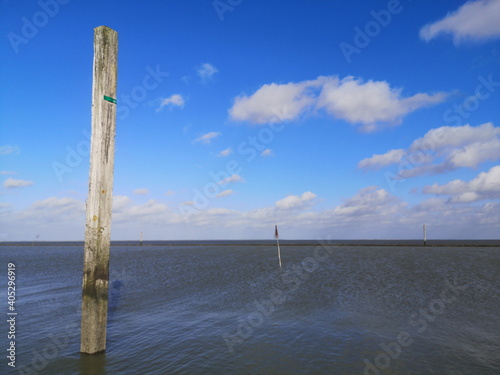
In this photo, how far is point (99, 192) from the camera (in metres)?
6.68

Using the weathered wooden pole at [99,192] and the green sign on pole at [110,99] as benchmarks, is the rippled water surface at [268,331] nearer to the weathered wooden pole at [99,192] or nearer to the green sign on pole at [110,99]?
the weathered wooden pole at [99,192]

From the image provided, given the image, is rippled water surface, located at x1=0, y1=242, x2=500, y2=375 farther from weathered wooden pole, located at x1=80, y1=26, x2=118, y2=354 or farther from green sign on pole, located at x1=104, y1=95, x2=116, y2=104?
green sign on pole, located at x1=104, y1=95, x2=116, y2=104

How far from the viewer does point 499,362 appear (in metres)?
7.14

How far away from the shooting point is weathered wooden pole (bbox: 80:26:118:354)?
262 inches

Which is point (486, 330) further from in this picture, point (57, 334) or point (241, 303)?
point (57, 334)

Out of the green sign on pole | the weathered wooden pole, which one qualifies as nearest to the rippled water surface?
the weathered wooden pole

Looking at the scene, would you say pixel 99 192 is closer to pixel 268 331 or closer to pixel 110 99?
pixel 110 99

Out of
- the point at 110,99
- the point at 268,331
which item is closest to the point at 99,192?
the point at 110,99

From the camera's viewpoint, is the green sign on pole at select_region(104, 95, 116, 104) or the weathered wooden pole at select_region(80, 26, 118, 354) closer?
the weathered wooden pole at select_region(80, 26, 118, 354)

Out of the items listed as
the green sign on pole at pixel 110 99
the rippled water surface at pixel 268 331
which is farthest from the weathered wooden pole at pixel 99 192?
the rippled water surface at pixel 268 331

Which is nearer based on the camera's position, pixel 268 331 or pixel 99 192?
pixel 99 192

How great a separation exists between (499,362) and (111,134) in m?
10.5

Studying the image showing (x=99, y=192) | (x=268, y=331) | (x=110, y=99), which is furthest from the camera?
(x=268, y=331)

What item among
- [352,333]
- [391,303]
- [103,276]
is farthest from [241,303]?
[103,276]
